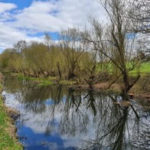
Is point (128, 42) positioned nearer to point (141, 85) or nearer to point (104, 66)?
point (141, 85)

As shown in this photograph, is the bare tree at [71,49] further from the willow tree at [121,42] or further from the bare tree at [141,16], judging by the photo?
the bare tree at [141,16]

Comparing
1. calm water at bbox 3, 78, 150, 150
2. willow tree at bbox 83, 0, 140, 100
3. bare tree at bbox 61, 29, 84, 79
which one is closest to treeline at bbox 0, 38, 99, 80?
bare tree at bbox 61, 29, 84, 79

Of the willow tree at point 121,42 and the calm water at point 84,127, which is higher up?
the willow tree at point 121,42

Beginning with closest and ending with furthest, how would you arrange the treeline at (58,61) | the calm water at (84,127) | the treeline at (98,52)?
the calm water at (84,127)
the treeline at (98,52)
the treeline at (58,61)

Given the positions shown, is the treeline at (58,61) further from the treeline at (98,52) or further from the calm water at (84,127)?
the calm water at (84,127)

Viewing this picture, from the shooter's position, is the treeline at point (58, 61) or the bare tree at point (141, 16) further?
the treeline at point (58, 61)

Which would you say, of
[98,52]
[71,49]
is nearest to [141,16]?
[98,52]

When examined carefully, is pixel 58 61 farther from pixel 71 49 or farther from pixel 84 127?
pixel 84 127

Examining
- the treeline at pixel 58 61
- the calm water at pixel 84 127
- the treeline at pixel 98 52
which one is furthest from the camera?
the treeline at pixel 58 61

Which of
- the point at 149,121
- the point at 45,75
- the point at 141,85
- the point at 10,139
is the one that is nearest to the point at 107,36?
the point at 141,85

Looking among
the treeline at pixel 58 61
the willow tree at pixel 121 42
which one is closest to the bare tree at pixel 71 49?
the treeline at pixel 58 61

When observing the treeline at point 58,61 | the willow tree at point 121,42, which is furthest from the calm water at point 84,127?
the treeline at point 58,61

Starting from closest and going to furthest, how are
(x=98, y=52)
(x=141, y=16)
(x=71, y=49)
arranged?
(x=141, y=16) → (x=98, y=52) → (x=71, y=49)

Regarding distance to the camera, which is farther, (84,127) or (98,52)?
(98,52)
